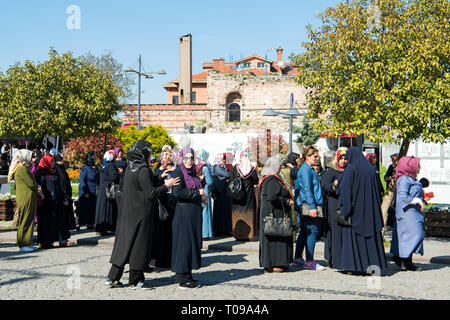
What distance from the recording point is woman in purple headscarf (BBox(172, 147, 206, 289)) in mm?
6797

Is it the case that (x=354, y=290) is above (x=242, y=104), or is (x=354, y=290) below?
below

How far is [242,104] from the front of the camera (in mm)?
57188

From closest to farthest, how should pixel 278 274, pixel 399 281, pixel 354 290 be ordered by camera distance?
pixel 354 290 < pixel 399 281 < pixel 278 274

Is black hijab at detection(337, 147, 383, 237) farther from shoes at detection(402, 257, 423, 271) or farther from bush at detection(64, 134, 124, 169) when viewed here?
bush at detection(64, 134, 124, 169)

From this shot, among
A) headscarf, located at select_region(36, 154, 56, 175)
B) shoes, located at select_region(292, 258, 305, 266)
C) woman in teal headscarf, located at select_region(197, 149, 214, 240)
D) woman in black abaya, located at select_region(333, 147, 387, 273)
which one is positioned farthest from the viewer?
woman in teal headscarf, located at select_region(197, 149, 214, 240)

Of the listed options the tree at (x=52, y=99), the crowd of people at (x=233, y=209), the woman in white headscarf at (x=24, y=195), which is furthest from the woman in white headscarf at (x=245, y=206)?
the tree at (x=52, y=99)

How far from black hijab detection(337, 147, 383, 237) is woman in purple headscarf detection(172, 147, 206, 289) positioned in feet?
7.63

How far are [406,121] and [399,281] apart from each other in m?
4.11

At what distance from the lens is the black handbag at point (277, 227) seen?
7.73 meters

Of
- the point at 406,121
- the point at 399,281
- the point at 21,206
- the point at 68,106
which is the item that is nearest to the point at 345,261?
the point at 399,281

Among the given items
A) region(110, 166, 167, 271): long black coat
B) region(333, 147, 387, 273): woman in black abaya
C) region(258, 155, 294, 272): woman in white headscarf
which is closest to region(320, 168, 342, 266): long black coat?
region(333, 147, 387, 273): woman in black abaya

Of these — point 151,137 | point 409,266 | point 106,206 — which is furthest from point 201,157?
point 151,137

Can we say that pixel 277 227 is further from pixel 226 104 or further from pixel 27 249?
pixel 226 104
